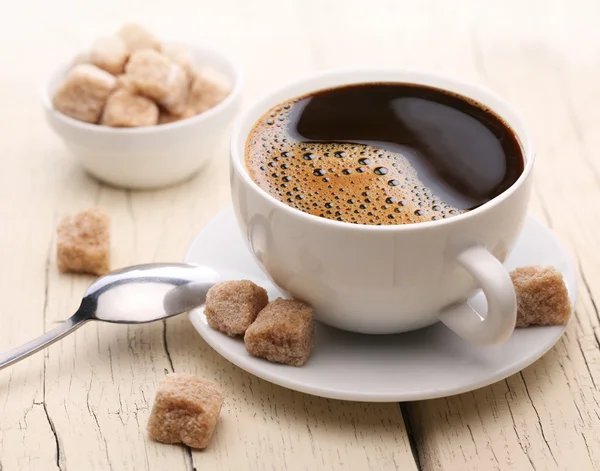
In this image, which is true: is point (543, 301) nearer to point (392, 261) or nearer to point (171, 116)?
point (392, 261)

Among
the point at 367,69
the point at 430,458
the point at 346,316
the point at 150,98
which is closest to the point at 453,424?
the point at 430,458

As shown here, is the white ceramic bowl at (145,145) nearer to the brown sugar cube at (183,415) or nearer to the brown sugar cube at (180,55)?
the brown sugar cube at (180,55)

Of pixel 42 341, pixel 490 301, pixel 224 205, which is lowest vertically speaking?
pixel 224 205

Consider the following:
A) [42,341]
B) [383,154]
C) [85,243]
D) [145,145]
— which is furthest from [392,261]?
[145,145]

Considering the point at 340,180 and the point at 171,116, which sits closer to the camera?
the point at 340,180

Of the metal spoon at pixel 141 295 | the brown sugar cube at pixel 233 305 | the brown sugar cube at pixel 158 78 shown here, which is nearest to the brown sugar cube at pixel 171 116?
the brown sugar cube at pixel 158 78
